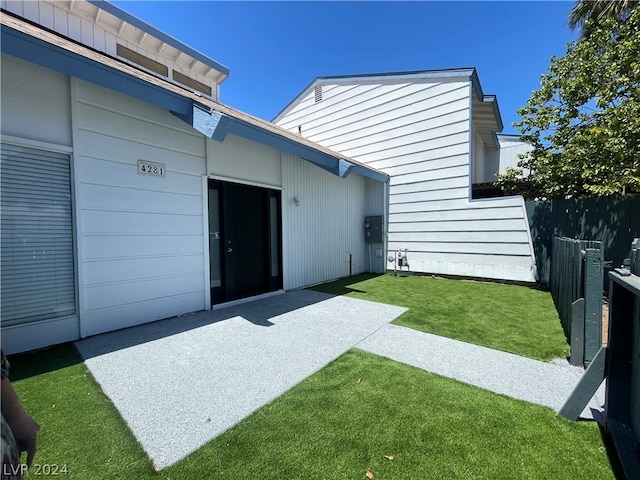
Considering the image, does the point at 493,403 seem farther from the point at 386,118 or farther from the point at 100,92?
the point at 386,118

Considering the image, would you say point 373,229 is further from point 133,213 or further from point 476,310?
point 133,213

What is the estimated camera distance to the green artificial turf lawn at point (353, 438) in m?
1.66

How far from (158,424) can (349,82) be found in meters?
10.2

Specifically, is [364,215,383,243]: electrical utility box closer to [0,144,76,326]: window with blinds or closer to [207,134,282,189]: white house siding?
[207,134,282,189]: white house siding

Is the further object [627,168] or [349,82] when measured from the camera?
[349,82]

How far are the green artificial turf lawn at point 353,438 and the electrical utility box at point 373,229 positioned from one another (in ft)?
21.5

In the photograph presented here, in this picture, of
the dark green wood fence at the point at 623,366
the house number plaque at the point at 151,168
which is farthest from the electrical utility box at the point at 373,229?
the dark green wood fence at the point at 623,366

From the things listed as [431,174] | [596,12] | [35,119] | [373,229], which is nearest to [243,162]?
[35,119]

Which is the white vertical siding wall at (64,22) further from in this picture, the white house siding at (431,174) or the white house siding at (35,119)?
the white house siding at (431,174)

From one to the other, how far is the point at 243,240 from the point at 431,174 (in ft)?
18.3

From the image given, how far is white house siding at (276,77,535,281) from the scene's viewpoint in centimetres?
712

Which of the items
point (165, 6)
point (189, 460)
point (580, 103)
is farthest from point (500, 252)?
point (165, 6)

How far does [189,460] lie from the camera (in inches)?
68.9

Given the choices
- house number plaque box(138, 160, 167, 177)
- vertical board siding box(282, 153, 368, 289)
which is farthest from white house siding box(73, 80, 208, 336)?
vertical board siding box(282, 153, 368, 289)
